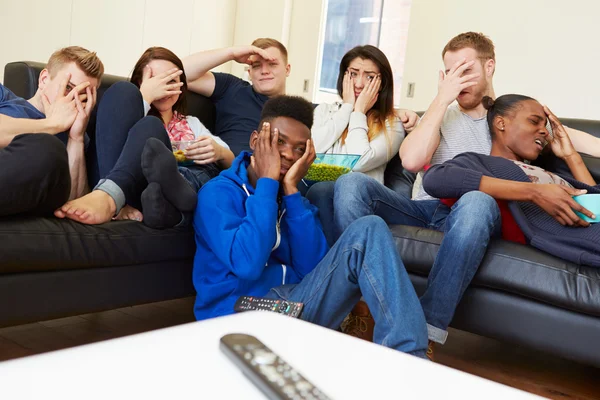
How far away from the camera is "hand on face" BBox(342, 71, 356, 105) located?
7.31 ft

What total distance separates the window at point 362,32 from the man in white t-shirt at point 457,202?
7.61 ft

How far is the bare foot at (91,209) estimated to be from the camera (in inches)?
52.7

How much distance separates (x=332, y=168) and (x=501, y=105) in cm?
66

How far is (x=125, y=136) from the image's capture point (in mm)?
1581

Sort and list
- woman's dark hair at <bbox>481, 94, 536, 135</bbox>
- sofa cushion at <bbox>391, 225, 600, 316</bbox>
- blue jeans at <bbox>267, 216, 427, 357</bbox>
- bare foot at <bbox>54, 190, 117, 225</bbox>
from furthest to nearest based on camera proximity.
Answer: woman's dark hair at <bbox>481, 94, 536, 135</bbox>
sofa cushion at <bbox>391, 225, 600, 316</bbox>
bare foot at <bbox>54, 190, 117, 225</bbox>
blue jeans at <bbox>267, 216, 427, 357</bbox>

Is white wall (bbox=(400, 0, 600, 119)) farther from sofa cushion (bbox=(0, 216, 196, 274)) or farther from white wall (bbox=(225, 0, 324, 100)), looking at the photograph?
sofa cushion (bbox=(0, 216, 196, 274))

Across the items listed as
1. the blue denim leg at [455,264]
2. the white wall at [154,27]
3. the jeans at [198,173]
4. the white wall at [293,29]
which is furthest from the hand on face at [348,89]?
the white wall at [293,29]

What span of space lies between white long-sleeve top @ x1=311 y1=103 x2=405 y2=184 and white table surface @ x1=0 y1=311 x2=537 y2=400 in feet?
5.03

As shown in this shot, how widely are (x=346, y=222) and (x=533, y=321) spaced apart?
60cm

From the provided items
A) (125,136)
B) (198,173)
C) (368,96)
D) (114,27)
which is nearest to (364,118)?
(368,96)

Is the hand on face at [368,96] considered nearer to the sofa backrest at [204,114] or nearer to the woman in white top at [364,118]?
the woman in white top at [364,118]

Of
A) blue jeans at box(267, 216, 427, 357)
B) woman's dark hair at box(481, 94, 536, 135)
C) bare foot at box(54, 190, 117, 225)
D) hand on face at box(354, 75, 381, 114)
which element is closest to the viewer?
blue jeans at box(267, 216, 427, 357)

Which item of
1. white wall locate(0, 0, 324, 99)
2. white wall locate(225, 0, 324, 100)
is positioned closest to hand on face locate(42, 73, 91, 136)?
white wall locate(0, 0, 324, 99)

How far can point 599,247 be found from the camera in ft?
4.84
